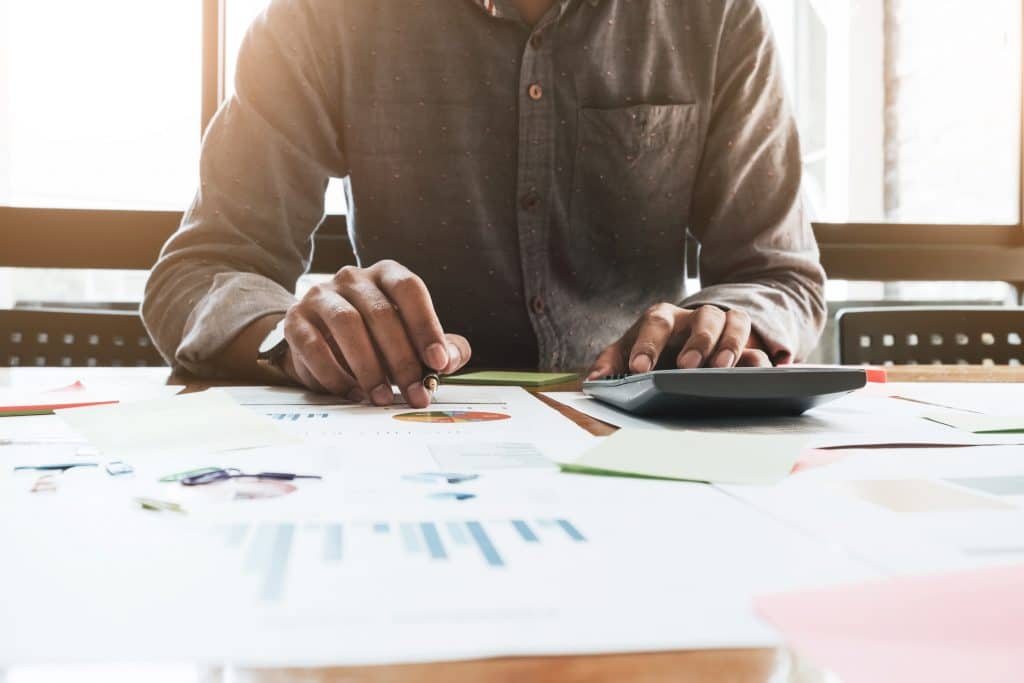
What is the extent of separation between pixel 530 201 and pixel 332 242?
657 millimetres

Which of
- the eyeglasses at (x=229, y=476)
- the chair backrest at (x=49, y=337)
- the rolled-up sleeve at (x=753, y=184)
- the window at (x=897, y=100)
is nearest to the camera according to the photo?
the eyeglasses at (x=229, y=476)

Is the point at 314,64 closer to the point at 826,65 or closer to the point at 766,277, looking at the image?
the point at 766,277

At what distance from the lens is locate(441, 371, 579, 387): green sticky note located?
2.21 ft

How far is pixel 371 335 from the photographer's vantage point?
53 cm

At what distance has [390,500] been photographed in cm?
26

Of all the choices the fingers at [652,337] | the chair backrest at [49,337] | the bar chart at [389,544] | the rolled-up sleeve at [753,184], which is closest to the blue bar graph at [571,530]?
the bar chart at [389,544]

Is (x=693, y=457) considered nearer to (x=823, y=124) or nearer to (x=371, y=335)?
(x=371, y=335)

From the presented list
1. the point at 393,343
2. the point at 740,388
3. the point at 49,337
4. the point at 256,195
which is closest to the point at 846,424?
the point at 740,388

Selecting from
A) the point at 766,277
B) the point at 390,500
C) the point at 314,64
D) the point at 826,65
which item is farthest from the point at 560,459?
the point at 826,65

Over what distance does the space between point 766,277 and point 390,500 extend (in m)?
0.74

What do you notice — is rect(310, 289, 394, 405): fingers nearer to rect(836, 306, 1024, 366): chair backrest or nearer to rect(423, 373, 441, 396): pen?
rect(423, 373, 441, 396): pen

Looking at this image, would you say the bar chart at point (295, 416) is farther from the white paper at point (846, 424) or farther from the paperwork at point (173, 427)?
the white paper at point (846, 424)

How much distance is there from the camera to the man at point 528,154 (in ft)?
3.06

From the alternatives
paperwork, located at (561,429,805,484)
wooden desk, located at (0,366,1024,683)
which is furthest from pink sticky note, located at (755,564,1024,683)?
paperwork, located at (561,429,805,484)
